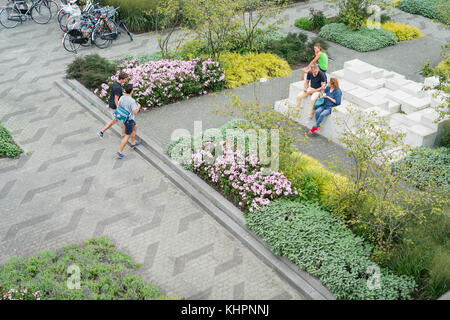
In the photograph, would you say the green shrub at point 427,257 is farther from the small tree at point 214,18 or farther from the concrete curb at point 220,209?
the small tree at point 214,18

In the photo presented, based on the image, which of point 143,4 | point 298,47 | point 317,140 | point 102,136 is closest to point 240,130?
point 317,140

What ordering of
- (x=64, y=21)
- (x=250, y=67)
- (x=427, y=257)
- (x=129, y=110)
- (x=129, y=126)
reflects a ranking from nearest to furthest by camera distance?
(x=427, y=257) → (x=129, y=110) → (x=129, y=126) → (x=250, y=67) → (x=64, y=21)

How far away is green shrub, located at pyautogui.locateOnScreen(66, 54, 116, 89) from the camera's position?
12030mm

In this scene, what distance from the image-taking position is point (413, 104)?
32.8ft

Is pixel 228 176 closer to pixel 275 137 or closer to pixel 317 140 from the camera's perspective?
pixel 275 137

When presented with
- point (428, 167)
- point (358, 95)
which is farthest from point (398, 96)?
point (428, 167)

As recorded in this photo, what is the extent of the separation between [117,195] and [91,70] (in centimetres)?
518

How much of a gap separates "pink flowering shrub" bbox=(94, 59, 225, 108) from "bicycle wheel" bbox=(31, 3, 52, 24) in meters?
7.40

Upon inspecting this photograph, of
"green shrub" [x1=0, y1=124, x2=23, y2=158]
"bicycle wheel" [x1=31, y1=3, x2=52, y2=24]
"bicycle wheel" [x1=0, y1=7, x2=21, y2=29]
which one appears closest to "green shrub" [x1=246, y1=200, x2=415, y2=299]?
"green shrub" [x1=0, y1=124, x2=23, y2=158]

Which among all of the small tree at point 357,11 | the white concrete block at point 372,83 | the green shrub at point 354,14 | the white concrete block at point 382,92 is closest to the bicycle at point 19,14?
the small tree at point 357,11

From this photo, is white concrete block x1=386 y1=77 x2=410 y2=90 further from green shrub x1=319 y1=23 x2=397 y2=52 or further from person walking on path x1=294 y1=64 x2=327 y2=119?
green shrub x1=319 y1=23 x2=397 y2=52

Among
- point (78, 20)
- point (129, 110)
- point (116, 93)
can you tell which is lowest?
point (78, 20)

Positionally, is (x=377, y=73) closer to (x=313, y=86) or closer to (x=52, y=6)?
(x=313, y=86)
